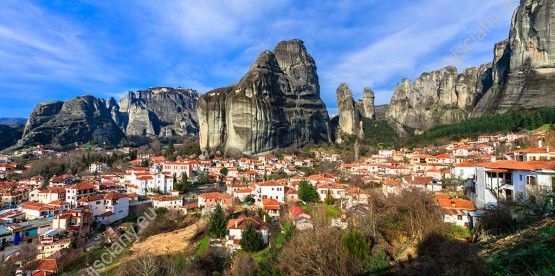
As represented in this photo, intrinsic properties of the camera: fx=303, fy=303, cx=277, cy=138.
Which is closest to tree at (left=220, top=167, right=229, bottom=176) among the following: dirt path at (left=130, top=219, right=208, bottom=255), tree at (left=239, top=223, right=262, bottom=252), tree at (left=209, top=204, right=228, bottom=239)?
dirt path at (left=130, top=219, right=208, bottom=255)

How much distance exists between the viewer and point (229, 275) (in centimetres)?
1603

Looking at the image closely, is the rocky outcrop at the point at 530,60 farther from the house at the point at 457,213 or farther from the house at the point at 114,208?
the house at the point at 114,208

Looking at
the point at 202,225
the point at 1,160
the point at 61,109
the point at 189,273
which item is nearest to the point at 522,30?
the point at 202,225

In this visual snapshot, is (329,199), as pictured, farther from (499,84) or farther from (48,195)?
(499,84)

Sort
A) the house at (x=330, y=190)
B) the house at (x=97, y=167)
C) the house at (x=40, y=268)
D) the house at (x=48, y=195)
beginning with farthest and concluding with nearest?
the house at (x=97, y=167)
the house at (x=48, y=195)
the house at (x=330, y=190)
the house at (x=40, y=268)

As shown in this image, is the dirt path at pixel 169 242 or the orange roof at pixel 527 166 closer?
the orange roof at pixel 527 166

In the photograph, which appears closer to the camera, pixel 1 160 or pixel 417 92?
pixel 1 160

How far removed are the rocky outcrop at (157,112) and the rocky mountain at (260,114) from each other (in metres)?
89.8

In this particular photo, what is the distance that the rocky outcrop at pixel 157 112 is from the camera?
156375 mm

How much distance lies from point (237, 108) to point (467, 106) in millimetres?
66897

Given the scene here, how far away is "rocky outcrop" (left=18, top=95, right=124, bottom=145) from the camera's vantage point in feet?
320

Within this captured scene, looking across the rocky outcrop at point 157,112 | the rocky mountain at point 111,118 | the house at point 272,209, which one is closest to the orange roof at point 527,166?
the house at point 272,209

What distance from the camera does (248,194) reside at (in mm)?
33531

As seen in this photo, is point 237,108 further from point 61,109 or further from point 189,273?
point 61,109
